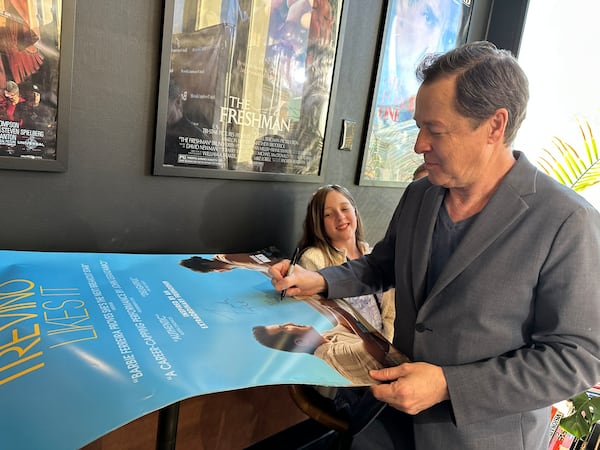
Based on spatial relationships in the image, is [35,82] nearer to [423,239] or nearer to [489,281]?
[423,239]

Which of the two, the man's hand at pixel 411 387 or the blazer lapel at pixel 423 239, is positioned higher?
the blazer lapel at pixel 423 239

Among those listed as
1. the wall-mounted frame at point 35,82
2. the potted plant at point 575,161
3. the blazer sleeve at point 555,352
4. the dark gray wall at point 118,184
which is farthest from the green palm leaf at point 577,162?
the wall-mounted frame at point 35,82

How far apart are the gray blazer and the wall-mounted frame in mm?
1080

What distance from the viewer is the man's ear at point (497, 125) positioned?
87 cm

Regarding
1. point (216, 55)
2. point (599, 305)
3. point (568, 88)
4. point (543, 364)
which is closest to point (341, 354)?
point (543, 364)

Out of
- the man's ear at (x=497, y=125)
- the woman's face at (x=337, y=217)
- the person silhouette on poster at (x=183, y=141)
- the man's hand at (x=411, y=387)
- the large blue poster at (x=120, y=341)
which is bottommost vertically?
the man's hand at (x=411, y=387)

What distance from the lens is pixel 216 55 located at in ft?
4.94

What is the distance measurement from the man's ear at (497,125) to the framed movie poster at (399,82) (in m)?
1.37

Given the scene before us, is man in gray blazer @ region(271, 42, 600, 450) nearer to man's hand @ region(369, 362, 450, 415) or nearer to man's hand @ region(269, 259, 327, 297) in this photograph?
man's hand @ region(369, 362, 450, 415)

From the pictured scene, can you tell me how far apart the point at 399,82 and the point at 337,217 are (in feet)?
3.19

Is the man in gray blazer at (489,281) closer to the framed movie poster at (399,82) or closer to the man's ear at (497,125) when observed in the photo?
the man's ear at (497,125)

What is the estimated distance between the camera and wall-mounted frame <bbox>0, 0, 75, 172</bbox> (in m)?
1.11

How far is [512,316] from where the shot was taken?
0.88m

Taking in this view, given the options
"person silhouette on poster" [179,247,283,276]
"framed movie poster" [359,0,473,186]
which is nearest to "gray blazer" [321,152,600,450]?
"person silhouette on poster" [179,247,283,276]
